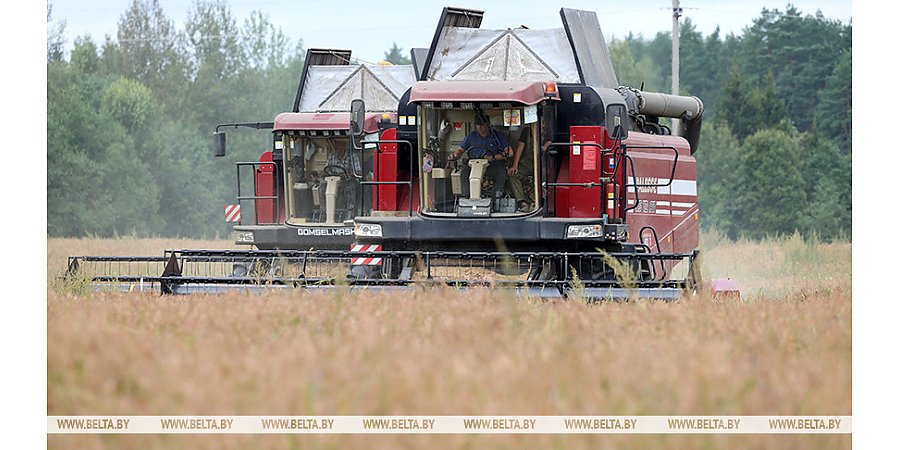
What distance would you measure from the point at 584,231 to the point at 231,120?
169 ft

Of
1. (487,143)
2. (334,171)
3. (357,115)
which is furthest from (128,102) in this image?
(487,143)

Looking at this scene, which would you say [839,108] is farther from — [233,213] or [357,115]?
[357,115]

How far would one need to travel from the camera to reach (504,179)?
13.3m

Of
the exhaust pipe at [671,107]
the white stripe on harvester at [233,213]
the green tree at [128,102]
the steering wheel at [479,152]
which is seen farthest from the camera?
the green tree at [128,102]

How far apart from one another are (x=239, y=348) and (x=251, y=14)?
214 feet

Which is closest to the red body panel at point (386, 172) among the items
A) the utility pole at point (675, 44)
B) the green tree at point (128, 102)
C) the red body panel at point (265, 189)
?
the red body panel at point (265, 189)

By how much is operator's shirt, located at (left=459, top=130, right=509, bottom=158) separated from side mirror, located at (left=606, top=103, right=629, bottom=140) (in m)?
1.11

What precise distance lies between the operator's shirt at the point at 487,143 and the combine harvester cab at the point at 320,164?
12.2 feet

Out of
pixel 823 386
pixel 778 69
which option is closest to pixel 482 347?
pixel 823 386

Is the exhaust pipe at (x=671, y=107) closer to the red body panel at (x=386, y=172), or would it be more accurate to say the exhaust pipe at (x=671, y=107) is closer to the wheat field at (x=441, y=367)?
the red body panel at (x=386, y=172)

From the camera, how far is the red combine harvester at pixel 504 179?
12.9m

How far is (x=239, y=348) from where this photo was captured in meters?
6.27

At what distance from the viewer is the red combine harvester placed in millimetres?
12906
